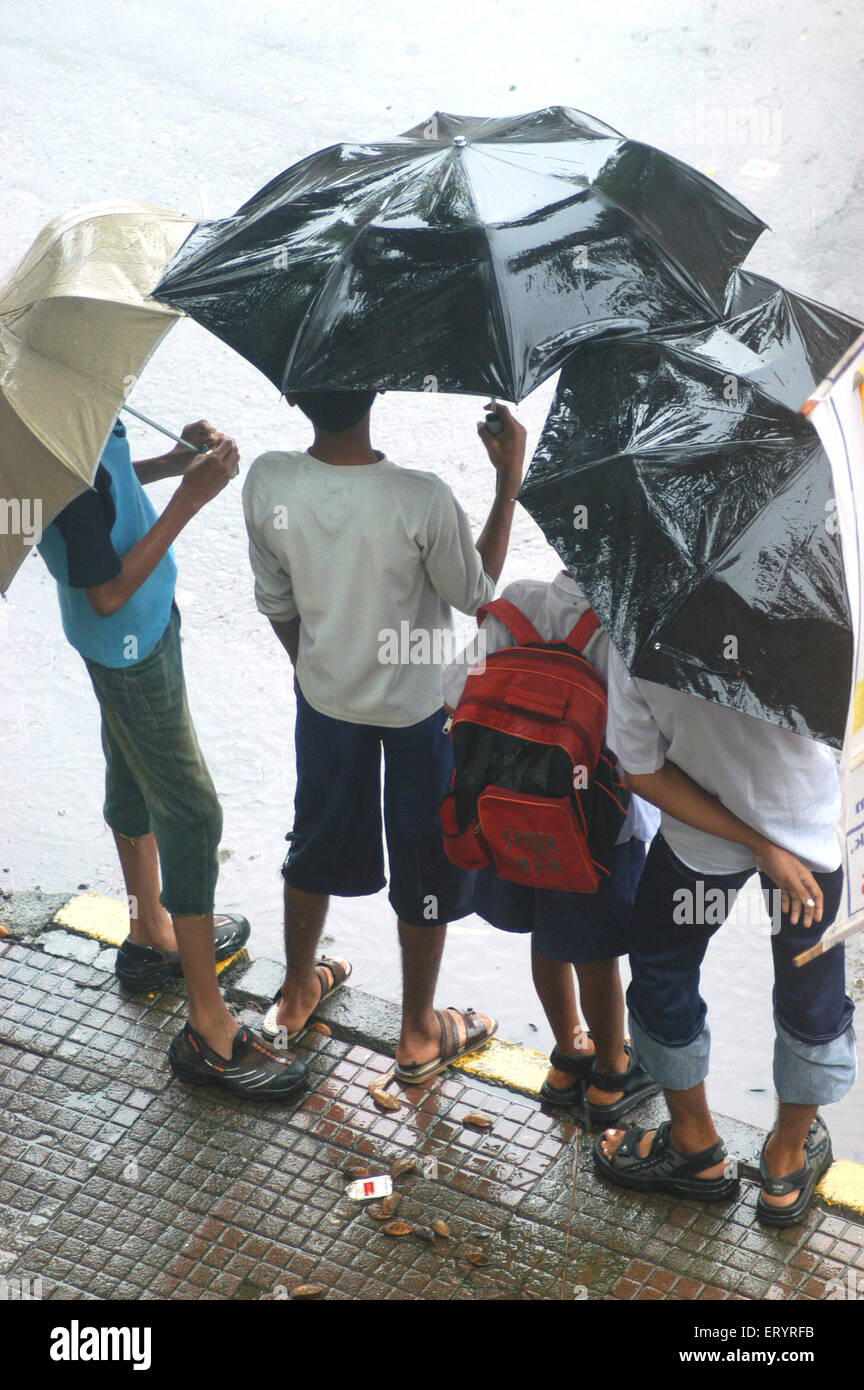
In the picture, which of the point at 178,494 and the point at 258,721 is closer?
the point at 178,494

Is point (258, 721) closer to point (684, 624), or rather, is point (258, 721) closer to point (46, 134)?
point (684, 624)

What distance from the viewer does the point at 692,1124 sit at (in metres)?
3.49

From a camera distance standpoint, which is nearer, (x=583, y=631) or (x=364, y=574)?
(x=583, y=631)

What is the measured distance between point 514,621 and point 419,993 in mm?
1242

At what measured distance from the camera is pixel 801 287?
7.07m

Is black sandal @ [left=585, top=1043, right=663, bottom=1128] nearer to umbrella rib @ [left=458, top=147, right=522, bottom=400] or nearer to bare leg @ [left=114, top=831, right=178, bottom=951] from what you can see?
bare leg @ [left=114, top=831, right=178, bottom=951]

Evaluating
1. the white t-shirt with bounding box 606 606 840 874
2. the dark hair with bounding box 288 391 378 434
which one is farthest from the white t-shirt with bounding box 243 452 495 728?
the white t-shirt with bounding box 606 606 840 874

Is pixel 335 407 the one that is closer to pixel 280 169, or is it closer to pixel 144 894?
pixel 144 894

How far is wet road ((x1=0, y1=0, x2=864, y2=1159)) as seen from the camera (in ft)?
15.5

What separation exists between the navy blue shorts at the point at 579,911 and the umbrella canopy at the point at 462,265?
1.22 metres

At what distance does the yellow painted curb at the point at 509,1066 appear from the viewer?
3.95 metres

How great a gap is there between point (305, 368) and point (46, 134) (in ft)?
22.7

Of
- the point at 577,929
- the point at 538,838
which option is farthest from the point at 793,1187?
the point at 538,838
